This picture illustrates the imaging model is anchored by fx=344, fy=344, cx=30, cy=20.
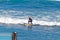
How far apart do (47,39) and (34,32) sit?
236 cm

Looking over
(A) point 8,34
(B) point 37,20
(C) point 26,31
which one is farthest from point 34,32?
(B) point 37,20

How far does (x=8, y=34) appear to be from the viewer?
21000mm

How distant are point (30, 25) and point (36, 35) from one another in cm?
429

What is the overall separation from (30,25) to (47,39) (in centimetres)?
554

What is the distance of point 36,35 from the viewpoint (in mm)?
21203

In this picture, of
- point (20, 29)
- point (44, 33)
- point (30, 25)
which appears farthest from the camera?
point (30, 25)

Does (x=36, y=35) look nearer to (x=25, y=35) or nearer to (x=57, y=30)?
(x=25, y=35)

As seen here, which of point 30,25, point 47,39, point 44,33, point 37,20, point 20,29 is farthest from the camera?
point 37,20

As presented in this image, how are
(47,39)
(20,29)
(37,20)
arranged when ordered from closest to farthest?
(47,39)
(20,29)
(37,20)

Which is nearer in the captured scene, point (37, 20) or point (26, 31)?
point (26, 31)

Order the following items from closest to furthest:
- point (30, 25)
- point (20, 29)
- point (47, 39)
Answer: point (47, 39) → point (20, 29) → point (30, 25)

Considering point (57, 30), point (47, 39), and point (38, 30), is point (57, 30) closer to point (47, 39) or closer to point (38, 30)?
point (38, 30)

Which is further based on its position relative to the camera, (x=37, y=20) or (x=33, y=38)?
(x=37, y=20)

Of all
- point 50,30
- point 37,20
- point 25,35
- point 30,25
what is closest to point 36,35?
point 25,35
